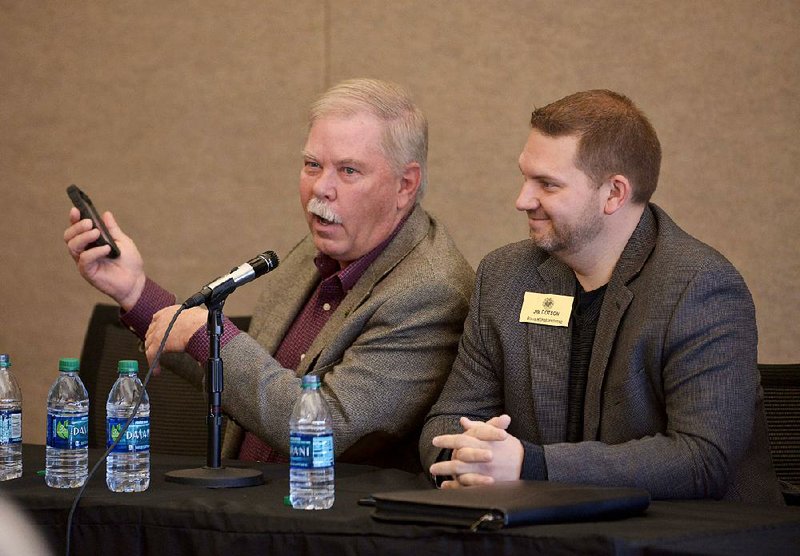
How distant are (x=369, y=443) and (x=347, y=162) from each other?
27.1 inches

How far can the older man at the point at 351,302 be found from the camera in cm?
238

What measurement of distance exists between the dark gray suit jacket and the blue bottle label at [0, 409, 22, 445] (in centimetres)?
83

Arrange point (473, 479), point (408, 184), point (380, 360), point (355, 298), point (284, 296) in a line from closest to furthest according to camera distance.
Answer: point (473, 479) → point (380, 360) → point (355, 298) → point (408, 184) → point (284, 296)

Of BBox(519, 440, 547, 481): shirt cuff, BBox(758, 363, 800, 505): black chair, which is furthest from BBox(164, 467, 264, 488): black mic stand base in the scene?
BBox(758, 363, 800, 505): black chair

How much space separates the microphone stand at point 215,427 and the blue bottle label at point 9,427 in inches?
13.5

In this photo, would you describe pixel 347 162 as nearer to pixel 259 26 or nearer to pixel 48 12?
pixel 259 26

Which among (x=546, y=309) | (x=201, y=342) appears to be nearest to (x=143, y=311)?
(x=201, y=342)

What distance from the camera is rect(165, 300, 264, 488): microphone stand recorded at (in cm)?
197

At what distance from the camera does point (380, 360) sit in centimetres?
246

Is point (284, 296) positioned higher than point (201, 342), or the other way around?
point (284, 296)

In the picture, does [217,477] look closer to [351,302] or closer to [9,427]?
[9,427]

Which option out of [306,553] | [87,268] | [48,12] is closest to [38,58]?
[48,12]

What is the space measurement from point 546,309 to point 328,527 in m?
0.94

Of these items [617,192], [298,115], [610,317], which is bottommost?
[610,317]
